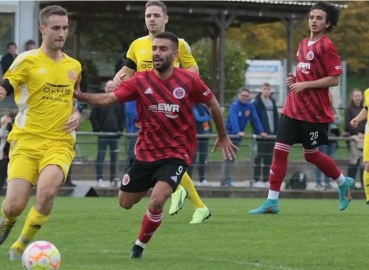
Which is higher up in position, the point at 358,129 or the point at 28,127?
the point at 28,127

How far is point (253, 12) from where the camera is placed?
102 ft

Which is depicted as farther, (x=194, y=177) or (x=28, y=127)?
(x=194, y=177)

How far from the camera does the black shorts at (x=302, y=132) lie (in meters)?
12.8

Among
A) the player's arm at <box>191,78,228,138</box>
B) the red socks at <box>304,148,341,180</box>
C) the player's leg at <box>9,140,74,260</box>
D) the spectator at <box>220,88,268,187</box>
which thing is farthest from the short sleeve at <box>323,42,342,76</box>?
the spectator at <box>220,88,268,187</box>

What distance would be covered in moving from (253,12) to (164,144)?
2198 cm

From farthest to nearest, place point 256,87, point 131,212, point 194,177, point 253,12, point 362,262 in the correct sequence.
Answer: point 256,87 < point 253,12 < point 194,177 < point 131,212 < point 362,262

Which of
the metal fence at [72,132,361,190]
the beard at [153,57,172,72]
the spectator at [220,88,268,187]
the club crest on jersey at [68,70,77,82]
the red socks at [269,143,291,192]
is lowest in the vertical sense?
the metal fence at [72,132,361,190]

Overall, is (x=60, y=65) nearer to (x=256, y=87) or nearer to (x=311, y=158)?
(x=311, y=158)

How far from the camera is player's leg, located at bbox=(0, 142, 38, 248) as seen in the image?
368 inches

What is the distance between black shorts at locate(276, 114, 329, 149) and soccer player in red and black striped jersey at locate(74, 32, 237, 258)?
325 centimetres

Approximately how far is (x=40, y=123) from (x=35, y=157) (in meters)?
0.31

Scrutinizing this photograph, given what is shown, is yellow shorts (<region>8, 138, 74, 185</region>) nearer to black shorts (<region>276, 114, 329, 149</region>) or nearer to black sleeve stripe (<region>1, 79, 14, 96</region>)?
black sleeve stripe (<region>1, 79, 14, 96</region>)

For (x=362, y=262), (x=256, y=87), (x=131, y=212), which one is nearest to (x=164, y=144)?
(x=362, y=262)

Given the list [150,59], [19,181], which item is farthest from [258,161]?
[19,181]
